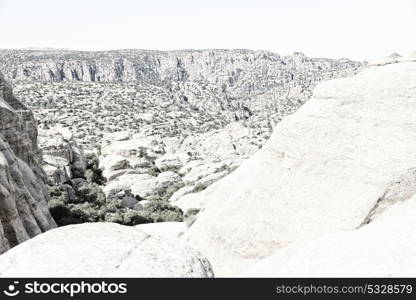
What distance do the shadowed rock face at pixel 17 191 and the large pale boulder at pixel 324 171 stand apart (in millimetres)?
8371

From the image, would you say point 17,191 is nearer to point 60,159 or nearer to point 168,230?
point 168,230

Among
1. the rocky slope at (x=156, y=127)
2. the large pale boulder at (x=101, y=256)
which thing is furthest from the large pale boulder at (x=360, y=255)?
the rocky slope at (x=156, y=127)

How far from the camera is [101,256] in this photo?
869 centimetres

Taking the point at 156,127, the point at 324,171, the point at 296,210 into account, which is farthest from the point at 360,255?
the point at 156,127

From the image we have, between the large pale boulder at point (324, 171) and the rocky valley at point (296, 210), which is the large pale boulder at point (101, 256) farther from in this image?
the large pale boulder at point (324, 171)

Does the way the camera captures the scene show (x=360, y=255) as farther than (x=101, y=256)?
Yes

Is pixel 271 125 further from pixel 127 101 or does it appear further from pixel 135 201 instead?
pixel 135 201

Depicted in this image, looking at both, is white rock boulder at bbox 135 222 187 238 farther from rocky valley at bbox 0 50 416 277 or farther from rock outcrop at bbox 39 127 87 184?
rock outcrop at bbox 39 127 87 184

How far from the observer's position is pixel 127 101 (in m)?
136

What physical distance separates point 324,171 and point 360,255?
5.35m

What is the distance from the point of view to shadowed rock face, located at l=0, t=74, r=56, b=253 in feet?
63.6

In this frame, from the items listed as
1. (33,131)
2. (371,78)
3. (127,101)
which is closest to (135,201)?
(33,131)

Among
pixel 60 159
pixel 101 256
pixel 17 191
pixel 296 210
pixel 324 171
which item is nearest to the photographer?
pixel 101 256

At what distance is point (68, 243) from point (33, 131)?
108 ft
